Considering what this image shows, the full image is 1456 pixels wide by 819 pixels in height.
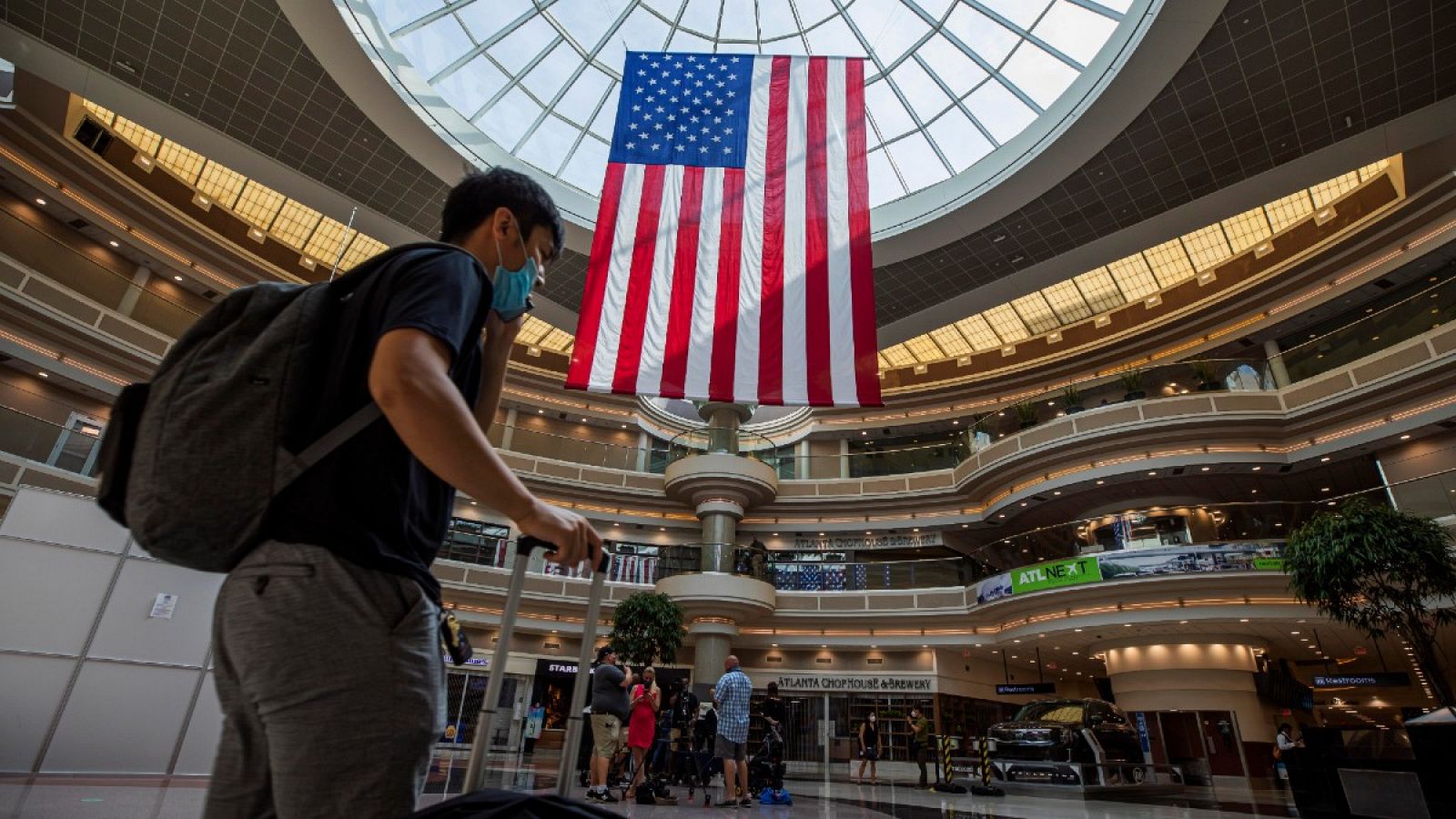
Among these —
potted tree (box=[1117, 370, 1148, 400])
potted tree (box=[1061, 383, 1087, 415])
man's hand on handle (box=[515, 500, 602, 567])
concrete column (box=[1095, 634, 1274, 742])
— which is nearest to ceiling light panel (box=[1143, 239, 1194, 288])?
potted tree (box=[1061, 383, 1087, 415])

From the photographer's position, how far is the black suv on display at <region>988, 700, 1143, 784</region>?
12.3 m

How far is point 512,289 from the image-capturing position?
1753mm

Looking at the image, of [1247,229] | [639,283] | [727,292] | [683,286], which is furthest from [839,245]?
[1247,229]

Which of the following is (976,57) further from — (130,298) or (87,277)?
(87,277)

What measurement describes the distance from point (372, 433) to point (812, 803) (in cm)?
901

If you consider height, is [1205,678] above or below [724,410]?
below

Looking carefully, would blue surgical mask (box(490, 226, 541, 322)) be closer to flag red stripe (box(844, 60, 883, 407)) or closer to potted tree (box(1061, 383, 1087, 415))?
flag red stripe (box(844, 60, 883, 407))

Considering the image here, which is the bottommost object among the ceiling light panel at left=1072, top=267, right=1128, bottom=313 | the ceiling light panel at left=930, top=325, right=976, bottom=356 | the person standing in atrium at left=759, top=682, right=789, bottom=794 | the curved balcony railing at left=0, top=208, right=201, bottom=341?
the person standing in atrium at left=759, top=682, right=789, bottom=794

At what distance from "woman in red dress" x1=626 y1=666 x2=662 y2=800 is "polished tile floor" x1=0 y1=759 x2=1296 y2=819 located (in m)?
0.64

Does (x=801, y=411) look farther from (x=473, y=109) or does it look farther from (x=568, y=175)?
(x=473, y=109)

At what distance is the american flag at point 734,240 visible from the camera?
9.68 meters

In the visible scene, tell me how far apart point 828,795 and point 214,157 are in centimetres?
1995

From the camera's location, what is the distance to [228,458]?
1052mm

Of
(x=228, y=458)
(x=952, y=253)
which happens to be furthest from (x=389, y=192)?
(x=228, y=458)
